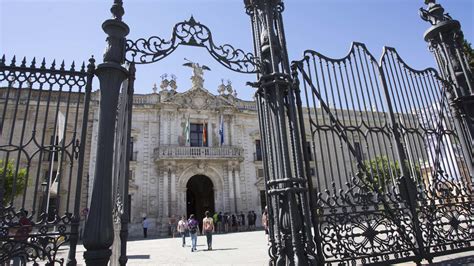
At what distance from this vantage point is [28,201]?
52.3ft

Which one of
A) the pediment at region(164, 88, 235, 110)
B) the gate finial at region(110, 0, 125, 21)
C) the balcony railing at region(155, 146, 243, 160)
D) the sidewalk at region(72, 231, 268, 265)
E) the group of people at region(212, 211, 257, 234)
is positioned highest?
the pediment at region(164, 88, 235, 110)

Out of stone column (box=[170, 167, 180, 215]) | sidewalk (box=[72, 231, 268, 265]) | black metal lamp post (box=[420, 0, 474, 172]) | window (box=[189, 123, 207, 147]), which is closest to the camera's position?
black metal lamp post (box=[420, 0, 474, 172])

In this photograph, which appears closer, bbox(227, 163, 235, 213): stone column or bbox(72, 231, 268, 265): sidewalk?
bbox(72, 231, 268, 265): sidewalk

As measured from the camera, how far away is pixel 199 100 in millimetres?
22984

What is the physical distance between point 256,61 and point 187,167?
56.8 ft

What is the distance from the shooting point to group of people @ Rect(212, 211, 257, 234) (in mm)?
19672

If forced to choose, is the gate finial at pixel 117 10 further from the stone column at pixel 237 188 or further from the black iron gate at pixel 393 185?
the stone column at pixel 237 188

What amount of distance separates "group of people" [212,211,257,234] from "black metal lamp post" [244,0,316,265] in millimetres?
15703

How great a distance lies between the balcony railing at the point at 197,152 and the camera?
2067 centimetres

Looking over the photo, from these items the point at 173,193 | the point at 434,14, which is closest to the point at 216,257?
the point at 434,14

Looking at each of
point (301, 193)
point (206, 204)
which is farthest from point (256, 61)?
point (206, 204)

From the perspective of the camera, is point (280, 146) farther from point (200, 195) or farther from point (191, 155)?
point (200, 195)

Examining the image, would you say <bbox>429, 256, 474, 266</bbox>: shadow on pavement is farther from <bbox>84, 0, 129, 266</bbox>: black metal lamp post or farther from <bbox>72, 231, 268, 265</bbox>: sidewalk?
<bbox>84, 0, 129, 266</bbox>: black metal lamp post

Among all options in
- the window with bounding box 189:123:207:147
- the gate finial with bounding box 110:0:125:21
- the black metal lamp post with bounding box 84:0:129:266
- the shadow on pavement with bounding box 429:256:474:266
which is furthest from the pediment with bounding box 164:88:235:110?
the shadow on pavement with bounding box 429:256:474:266
